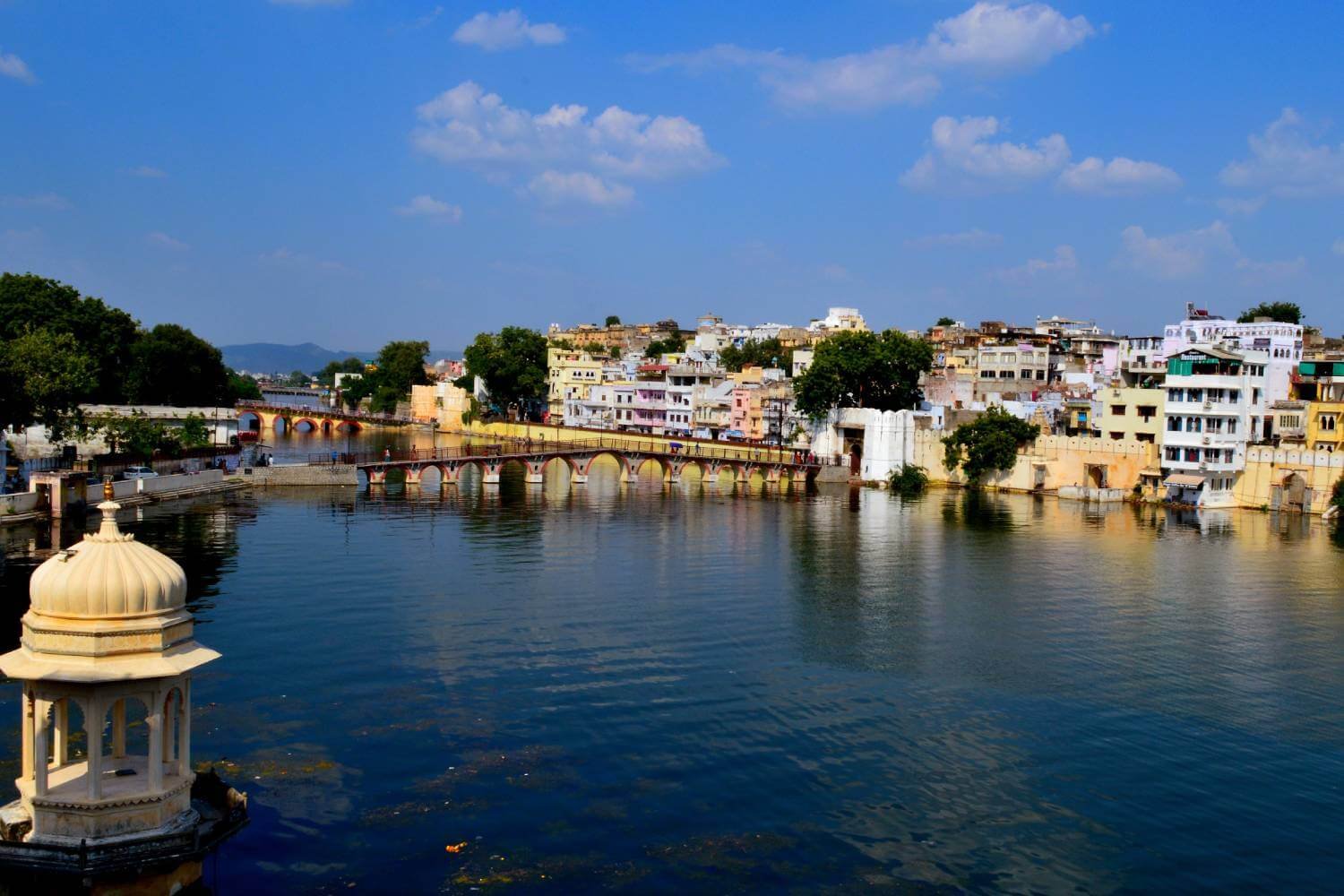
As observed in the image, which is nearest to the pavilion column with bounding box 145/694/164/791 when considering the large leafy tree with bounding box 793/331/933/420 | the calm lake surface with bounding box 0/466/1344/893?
the calm lake surface with bounding box 0/466/1344/893

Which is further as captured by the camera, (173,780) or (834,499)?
(834,499)

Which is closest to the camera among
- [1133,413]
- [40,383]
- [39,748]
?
[39,748]

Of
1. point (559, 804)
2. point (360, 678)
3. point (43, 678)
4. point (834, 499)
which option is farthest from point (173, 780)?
point (834, 499)

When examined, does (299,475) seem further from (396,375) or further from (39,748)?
(396,375)

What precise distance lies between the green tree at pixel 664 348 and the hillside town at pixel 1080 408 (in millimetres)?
22515

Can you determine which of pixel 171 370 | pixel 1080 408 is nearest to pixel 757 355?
pixel 1080 408

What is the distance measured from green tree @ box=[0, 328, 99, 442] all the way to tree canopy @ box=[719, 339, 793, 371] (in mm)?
75781

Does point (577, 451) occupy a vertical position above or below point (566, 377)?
below

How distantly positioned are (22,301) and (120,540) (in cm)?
6698

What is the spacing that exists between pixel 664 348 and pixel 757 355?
21.9 m

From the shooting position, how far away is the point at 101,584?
14.4 metres

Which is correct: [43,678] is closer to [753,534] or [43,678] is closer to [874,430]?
[753,534]

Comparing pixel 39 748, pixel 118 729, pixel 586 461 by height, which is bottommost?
pixel 118 729

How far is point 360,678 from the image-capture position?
24531mm
